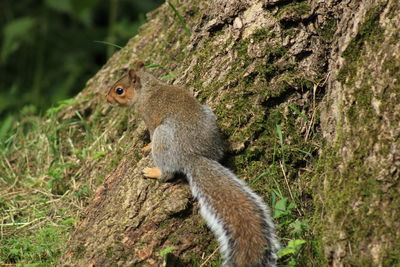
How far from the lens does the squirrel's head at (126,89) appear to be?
3706 millimetres

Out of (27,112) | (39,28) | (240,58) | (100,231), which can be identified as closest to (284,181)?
(240,58)

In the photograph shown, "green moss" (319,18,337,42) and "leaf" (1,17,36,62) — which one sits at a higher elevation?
"leaf" (1,17,36,62)

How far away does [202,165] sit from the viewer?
289 cm

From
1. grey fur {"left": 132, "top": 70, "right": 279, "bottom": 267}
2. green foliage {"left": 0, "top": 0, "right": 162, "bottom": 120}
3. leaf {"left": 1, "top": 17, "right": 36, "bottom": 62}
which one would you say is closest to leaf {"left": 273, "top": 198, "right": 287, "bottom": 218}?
grey fur {"left": 132, "top": 70, "right": 279, "bottom": 267}

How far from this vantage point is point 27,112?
16.4 ft

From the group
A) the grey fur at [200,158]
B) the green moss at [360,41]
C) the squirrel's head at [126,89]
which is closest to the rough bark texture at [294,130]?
the green moss at [360,41]

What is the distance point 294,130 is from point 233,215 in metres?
0.71

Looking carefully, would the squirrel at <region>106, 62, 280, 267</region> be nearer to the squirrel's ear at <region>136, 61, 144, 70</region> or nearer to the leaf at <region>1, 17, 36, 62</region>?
the squirrel's ear at <region>136, 61, 144, 70</region>

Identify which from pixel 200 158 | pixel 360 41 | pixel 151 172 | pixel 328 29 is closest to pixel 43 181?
pixel 151 172

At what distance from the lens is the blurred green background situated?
6348 mm

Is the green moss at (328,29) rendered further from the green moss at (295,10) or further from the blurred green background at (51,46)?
the blurred green background at (51,46)

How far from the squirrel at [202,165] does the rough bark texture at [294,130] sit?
0.40 ft

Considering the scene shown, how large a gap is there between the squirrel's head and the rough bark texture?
0.25 metres

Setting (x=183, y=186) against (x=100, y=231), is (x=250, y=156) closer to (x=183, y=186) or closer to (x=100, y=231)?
(x=183, y=186)
